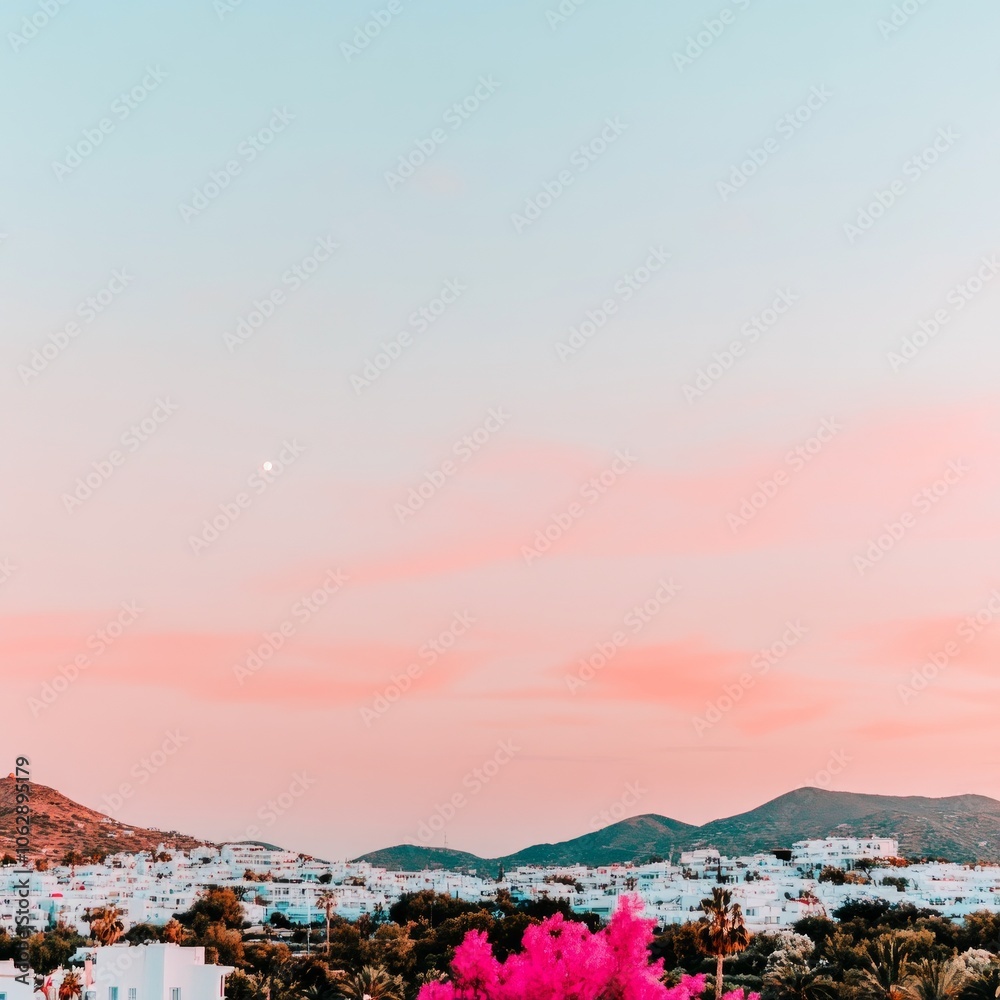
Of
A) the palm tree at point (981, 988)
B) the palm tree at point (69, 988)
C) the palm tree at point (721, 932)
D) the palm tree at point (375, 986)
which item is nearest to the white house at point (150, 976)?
the palm tree at point (69, 988)

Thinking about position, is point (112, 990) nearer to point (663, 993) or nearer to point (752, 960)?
point (663, 993)

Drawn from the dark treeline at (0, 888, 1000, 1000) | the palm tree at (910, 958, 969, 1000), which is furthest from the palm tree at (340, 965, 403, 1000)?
the palm tree at (910, 958, 969, 1000)

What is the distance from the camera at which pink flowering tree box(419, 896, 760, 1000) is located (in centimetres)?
2219

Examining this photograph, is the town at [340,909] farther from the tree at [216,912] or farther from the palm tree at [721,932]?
the palm tree at [721,932]

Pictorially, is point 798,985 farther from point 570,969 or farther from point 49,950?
point 49,950

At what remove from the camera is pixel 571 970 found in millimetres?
22219

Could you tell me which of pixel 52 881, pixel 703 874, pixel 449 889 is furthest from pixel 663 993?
pixel 703 874

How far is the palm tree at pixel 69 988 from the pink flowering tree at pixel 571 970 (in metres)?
39.8

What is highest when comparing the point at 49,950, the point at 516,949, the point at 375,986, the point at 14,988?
the point at 14,988

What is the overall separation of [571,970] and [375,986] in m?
45.4

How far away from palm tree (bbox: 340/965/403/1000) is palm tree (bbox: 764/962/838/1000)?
17.4m

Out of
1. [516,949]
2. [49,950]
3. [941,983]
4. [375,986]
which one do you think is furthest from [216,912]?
[941,983]

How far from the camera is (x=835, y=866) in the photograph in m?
181

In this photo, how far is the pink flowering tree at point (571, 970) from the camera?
72.8ft
